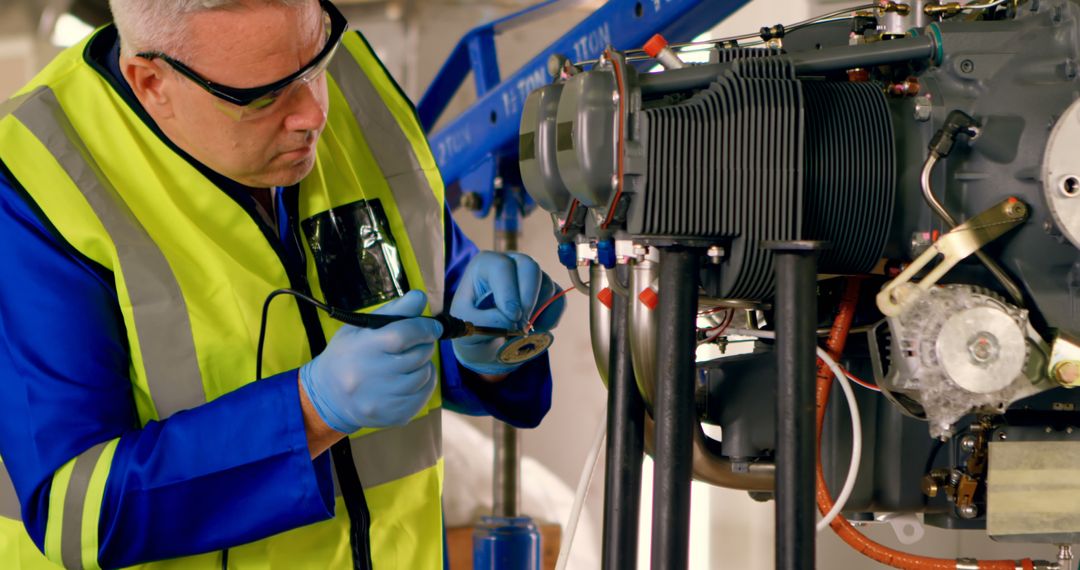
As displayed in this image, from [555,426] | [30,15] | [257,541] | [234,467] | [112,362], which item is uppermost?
[30,15]

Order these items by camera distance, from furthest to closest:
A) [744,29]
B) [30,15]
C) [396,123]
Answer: [30,15] < [744,29] < [396,123]

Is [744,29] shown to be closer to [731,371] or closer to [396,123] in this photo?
[396,123]

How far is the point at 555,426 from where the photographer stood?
314 centimetres

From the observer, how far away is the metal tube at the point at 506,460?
222cm

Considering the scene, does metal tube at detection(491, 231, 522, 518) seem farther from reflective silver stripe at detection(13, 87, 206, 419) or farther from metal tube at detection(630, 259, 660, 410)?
metal tube at detection(630, 259, 660, 410)

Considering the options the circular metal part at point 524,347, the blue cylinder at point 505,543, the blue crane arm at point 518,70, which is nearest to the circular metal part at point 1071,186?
the circular metal part at point 524,347

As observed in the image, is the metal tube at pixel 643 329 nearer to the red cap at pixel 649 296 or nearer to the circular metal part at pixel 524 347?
the red cap at pixel 649 296

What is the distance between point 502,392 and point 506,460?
0.81 m

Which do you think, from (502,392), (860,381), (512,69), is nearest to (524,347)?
(502,392)

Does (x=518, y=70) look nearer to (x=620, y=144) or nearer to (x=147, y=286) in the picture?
(x=147, y=286)

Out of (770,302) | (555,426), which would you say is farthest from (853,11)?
(555,426)

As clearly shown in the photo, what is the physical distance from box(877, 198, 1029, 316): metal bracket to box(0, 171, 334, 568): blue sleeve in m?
0.60

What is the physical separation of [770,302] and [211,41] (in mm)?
659

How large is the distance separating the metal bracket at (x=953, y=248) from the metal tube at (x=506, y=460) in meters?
1.37
